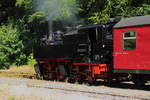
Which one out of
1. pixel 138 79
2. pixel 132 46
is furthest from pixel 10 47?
pixel 132 46

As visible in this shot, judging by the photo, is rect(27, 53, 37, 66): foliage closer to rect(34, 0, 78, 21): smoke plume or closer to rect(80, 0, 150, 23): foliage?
rect(34, 0, 78, 21): smoke plume

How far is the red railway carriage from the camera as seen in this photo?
545 inches

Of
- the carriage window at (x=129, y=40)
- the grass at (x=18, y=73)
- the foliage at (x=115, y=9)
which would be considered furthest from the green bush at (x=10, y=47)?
the carriage window at (x=129, y=40)

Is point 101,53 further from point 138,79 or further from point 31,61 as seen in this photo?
point 31,61

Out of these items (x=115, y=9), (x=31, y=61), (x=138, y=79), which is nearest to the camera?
(x=138, y=79)

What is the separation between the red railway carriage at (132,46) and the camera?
1384cm

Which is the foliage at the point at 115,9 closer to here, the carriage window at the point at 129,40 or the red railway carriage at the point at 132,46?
the red railway carriage at the point at 132,46

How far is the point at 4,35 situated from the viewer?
107ft

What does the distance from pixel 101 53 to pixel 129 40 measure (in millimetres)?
2103

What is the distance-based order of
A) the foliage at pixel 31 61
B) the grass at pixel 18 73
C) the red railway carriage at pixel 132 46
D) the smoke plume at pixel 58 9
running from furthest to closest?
the foliage at pixel 31 61, the smoke plume at pixel 58 9, the grass at pixel 18 73, the red railway carriage at pixel 132 46

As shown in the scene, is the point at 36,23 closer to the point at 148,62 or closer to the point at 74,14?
the point at 74,14

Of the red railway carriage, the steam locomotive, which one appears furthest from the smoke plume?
the red railway carriage

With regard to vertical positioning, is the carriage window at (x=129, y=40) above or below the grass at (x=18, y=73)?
above

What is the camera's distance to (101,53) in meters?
16.2
